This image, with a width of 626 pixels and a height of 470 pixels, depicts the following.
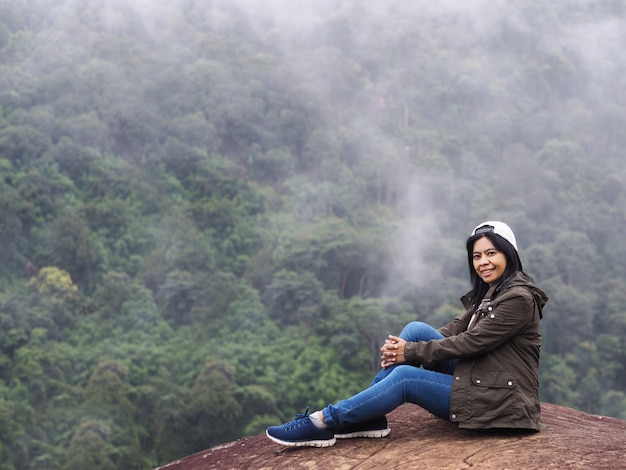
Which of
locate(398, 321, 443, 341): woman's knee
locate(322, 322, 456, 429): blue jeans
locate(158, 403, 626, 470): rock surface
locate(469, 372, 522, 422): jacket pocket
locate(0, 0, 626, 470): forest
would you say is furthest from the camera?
locate(0, 0, 626, 470): forest

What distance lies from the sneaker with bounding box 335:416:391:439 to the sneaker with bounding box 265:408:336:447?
50 mm

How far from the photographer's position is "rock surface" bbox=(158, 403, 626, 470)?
2730 mm

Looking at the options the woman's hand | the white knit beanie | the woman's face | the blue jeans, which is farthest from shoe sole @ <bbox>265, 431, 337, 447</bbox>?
the white knit beanie

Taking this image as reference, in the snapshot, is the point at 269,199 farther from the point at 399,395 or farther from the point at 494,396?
the point at 494,396

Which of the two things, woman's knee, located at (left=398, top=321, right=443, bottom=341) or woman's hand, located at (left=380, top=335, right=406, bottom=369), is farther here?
woman's knee, located at (left=398, top=321, right=443, bottom=341)

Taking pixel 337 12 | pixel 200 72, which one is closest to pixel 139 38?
pixel 200 72

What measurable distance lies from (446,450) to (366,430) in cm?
38

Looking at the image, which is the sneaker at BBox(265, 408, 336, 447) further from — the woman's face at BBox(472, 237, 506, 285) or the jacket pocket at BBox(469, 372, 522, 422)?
the woman's face at BBox(472, 237, 506, 285)

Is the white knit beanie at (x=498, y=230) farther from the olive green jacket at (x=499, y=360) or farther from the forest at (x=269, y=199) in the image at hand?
the forest at (x=269, y=199)

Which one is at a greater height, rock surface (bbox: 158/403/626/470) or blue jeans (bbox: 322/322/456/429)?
blue jeans (bbox: 322/322/456/429)

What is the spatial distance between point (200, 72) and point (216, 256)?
12.2 meters

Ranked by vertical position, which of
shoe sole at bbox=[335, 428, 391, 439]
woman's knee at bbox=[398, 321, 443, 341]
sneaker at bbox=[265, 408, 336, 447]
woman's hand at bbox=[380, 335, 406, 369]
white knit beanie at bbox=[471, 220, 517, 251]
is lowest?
shoe sole at bbox=[335, 428, 391, 439]

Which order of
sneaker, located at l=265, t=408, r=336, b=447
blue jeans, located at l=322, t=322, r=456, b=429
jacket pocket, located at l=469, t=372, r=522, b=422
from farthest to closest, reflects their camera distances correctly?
1. sneaker, located at l=265, t=408, r=336, b=447
2. blue jeans, located at l=322, t=322, r=456, b=429
3. jacket pocket, located at l=469, t=372, r=522, b=422

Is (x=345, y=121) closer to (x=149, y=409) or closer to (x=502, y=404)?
(x=149, y=409)
